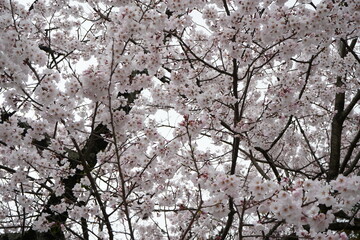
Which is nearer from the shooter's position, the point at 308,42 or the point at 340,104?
the point at 308,42

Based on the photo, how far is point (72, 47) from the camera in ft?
21.0

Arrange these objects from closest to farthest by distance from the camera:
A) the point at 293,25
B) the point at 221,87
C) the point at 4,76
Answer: the point at 4,76, the point at 293,25, the point at 221,87

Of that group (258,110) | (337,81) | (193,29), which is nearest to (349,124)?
(337,81)

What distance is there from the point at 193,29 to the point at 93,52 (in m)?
2.11

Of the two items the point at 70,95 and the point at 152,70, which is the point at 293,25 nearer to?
the point at 152,70

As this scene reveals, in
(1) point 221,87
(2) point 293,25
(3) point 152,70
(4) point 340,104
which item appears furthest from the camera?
(4) point 340,104

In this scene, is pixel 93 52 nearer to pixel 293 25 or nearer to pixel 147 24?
pixel 147 24

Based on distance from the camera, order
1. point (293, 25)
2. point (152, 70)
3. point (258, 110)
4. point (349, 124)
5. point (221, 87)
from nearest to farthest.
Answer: point (293, 25)
point (152, 70)
point (221, 87)
point (258, 110)
point (349, 124)

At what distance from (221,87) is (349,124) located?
410 cm

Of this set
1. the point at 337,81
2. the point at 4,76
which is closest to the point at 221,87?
the point at 337,81

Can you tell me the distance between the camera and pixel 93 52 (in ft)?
21.8

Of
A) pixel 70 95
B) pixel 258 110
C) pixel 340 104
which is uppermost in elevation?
pixel 258 110

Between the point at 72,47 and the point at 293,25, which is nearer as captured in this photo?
the point at 293,25

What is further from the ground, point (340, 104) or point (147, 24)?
point (340, 104)
